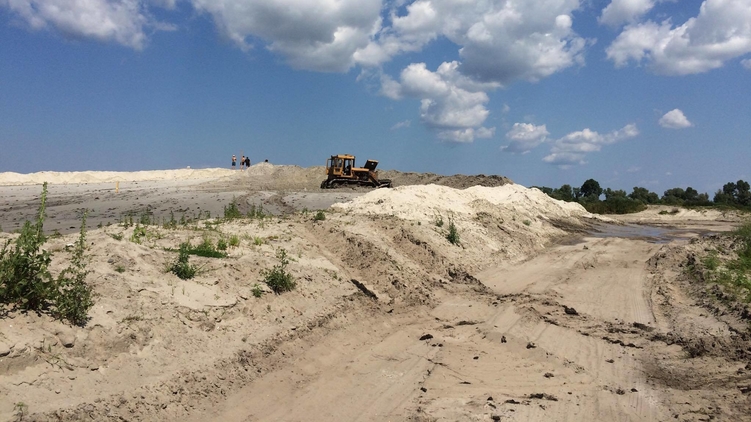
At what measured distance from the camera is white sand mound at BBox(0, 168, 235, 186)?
42.3 m

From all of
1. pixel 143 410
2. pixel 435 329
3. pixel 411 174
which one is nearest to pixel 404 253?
pixel 435 329

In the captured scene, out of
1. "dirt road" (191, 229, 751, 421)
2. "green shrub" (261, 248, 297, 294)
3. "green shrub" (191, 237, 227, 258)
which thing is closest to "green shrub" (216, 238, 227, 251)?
"green shrub" (191, 237, 227, 258)

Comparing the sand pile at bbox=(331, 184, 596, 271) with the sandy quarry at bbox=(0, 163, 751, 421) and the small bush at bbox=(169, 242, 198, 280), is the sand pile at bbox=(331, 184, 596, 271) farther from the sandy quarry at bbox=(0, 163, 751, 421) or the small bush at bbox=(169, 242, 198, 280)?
the small bush at bbox=(169, 242, 198, 280)

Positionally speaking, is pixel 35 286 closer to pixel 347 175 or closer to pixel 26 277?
pixel 26 277

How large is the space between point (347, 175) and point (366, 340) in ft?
88.6

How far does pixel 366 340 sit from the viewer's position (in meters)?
7.77

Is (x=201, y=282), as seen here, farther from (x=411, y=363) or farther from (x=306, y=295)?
(x=411, y=363)

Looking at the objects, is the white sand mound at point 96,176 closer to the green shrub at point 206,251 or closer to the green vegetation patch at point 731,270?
the green shrub at point 206,251

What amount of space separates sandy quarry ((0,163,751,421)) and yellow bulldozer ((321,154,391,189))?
20982 millimetres

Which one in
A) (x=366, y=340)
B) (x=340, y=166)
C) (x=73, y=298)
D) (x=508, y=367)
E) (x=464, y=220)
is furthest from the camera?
(x=340, y=166)

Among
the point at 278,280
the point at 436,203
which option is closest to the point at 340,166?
the point at 436,203

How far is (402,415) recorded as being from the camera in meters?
5.46

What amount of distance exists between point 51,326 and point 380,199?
464 inches

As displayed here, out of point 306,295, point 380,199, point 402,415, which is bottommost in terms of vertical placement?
point 402,415
